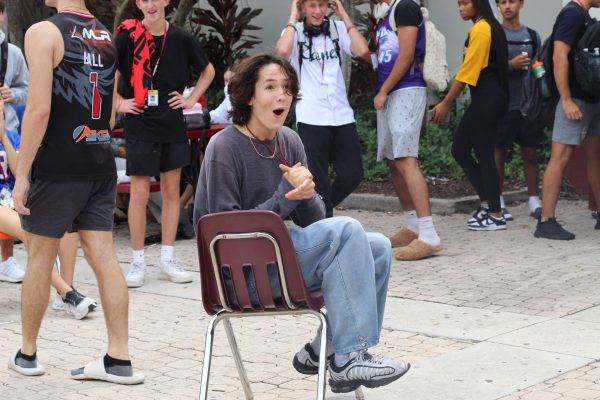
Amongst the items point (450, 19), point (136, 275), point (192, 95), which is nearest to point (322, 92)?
point (192, 95)

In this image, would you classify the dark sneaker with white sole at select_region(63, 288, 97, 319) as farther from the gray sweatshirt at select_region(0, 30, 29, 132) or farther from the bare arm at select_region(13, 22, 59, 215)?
the bare arm at select_region(13, 22, 59, 215)

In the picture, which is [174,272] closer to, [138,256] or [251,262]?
[138,256]

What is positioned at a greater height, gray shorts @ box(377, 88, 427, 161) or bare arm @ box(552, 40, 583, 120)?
bare arm @ box(552, 40, 583, 120)

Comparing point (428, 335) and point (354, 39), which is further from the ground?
point (354, 39)

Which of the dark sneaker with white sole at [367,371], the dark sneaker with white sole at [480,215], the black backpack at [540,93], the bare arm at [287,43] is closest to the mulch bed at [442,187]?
the dark sneaker with white sole at [480,215]

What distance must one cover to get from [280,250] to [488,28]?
5361 millimetres

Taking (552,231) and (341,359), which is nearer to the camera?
(341,359)

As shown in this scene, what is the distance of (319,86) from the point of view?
8719 mm

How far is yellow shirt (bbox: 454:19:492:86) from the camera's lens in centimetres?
939

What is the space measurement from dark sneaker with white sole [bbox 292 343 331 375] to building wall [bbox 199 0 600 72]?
7057 mm

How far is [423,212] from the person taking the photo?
8602 mm

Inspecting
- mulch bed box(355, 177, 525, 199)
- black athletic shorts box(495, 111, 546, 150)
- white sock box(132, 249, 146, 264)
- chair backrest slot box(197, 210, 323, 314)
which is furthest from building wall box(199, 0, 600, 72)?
chair backrest slot box(197, 210, 323, 314)

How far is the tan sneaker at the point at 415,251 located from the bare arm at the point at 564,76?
1.54 metres

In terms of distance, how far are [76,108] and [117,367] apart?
127 cm
